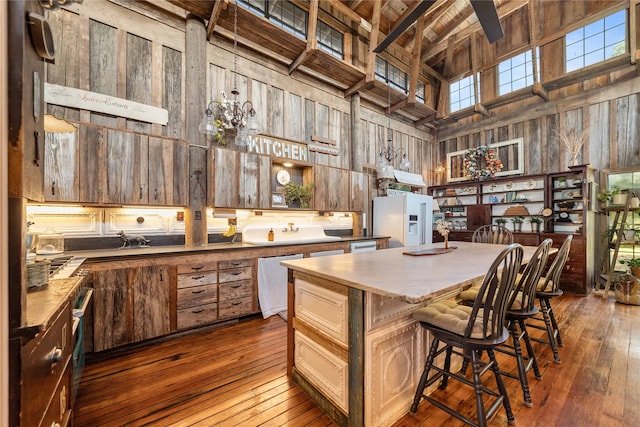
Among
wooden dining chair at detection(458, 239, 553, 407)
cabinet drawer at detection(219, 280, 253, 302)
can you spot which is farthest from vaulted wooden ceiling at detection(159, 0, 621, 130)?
wooden dining chair at detection(458, 239, 553, 407)

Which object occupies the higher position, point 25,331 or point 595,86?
point 595,86

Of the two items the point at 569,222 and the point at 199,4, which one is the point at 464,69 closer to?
the point at 569,222

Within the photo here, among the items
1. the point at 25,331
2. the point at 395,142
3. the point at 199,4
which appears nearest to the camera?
the point at 25,331

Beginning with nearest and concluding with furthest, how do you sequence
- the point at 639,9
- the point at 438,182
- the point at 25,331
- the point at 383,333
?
1. the point at 25,331
2. the point at 383,333
3. the point at 639,9
4. the point at 438,182

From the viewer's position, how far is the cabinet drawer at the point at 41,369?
754 millimetres

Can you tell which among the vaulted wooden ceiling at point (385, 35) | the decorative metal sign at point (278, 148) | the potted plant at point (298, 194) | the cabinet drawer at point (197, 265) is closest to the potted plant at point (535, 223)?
the vaulted wooden ceiling at point (385, 35)

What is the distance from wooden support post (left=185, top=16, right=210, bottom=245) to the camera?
331cm

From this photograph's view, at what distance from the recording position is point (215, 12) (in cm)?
326

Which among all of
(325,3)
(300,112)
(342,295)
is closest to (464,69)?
(325,3)

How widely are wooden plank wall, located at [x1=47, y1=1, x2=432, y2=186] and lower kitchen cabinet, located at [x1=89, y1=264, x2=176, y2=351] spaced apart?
1.78 metres

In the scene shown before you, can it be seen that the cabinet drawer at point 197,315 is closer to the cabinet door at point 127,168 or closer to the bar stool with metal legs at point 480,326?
the cabinet door at point 127,168

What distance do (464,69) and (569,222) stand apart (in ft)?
13.7

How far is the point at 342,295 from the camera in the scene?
5.14ft

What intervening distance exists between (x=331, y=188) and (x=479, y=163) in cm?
398
